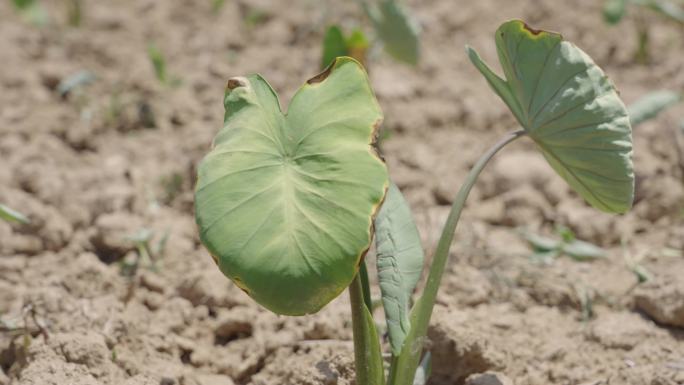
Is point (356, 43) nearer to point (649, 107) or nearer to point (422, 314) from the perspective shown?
point (649, 107)

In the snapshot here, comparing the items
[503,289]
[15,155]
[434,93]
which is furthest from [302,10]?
[503,289]

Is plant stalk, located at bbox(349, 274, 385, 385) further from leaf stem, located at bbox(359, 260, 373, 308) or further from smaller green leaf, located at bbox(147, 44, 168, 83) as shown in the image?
smaller green leaf, located at bbox(147, 44, 168, 83)

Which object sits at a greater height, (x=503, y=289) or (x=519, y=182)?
(x=519, y=182)

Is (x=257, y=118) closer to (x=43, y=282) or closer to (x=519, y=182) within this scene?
(x=43, y=282)

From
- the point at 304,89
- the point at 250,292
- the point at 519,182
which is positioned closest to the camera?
the point at 250,292

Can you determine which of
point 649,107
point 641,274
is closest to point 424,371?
point 641,274

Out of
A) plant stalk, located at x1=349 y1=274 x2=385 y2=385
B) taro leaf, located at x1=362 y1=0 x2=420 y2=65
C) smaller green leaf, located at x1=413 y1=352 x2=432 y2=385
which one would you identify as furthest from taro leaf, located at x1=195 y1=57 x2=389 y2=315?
taro leaf, located at x1=362 y1=0 x2=420 y2=65
